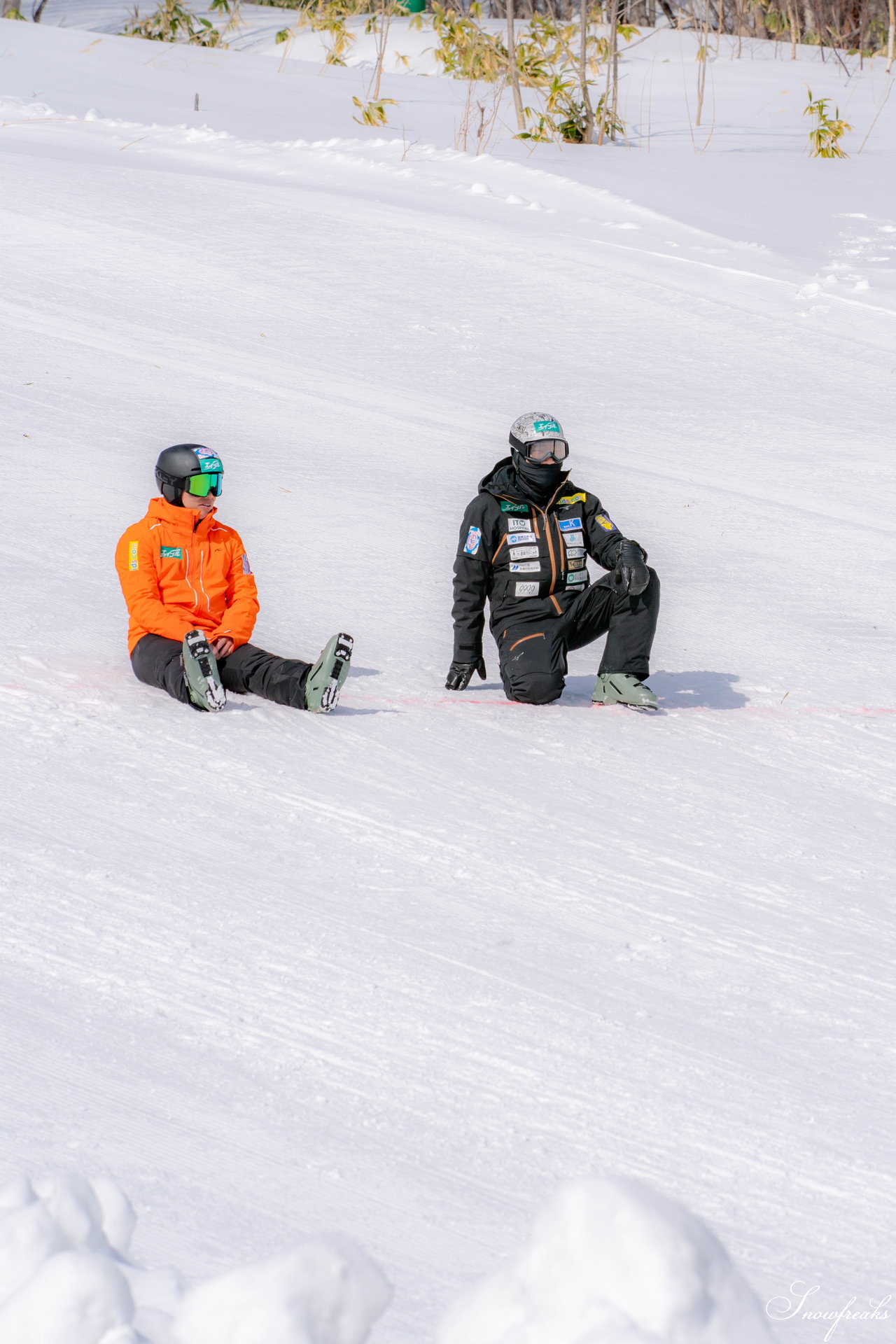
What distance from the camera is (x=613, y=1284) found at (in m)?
1.64

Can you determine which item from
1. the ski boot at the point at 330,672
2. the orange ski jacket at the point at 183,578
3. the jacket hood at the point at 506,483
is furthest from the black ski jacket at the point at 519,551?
the orange ski jacket at the point at 183,578

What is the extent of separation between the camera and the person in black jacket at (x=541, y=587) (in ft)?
15.8

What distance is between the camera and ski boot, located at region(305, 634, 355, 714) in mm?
4477

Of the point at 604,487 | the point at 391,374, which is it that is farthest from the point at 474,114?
the point at 604,487

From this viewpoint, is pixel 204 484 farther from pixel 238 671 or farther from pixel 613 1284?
pixel 613 1284

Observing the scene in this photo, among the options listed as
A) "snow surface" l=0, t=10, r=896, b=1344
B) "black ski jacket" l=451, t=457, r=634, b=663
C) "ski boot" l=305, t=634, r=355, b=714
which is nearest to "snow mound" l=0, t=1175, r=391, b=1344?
"snow surface" l=0, t=10, r=896, b=1344

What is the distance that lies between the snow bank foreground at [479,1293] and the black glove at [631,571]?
3.00 m

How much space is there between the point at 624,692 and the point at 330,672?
1.08 meters

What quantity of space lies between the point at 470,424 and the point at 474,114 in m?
6.32

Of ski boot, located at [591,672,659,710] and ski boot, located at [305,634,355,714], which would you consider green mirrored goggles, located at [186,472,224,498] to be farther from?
ski boot, located at [591,672,659,710]

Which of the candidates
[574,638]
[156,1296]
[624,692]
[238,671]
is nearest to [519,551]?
[574,638]

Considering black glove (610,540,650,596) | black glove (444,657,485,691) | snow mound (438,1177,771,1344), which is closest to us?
snow mound (438,1177,771,1344)

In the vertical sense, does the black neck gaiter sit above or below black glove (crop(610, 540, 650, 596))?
above

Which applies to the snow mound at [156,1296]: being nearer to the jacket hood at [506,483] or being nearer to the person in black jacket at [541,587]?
the person in black jacket at [541,587]
